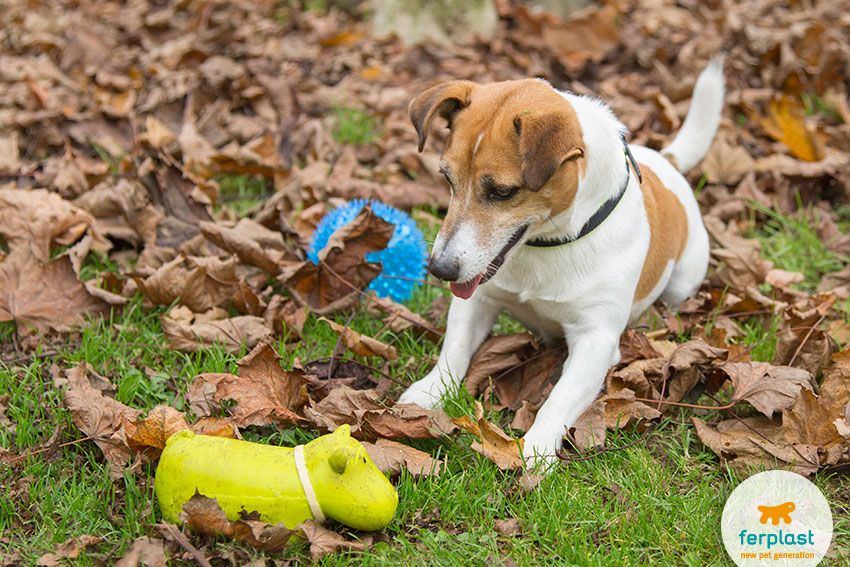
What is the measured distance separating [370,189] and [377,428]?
2.05 metres

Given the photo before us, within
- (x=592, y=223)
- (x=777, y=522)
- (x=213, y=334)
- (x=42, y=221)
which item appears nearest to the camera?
(x=777, y=522)

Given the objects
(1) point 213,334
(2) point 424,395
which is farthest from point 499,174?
(1) point 213,334

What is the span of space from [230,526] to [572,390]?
1.30 m


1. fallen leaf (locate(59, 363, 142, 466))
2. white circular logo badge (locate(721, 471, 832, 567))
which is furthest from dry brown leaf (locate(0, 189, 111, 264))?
→ white circular logo badge (locate(721, 471, 832, 567))

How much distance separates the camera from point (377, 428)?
262 centimetres

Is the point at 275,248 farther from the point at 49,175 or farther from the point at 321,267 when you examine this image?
the point at 49,175

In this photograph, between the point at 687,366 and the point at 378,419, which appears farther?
the point at 687,366

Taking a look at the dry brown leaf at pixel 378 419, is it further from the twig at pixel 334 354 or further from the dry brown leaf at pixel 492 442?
the twig at pixel 334 354

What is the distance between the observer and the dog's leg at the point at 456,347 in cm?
293

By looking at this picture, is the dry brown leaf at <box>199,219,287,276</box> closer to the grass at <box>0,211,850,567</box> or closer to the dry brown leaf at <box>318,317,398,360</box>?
the dry brown leaf at <box>318,317,398,360</box>

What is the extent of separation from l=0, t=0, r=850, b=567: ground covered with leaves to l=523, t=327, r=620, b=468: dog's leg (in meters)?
0.07

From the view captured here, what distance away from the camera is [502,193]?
261cm

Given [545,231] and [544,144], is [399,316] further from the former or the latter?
[544,144]

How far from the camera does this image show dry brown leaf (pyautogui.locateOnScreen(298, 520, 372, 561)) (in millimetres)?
2131
